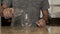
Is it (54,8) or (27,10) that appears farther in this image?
(54,8)

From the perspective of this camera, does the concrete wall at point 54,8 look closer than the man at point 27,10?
No

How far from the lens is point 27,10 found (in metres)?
1.24

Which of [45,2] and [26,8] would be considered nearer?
[26,8]

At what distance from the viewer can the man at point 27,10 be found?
1145 mm

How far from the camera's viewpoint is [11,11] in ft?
3.68

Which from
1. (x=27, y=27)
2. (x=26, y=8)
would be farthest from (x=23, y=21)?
(x=26, y=8)

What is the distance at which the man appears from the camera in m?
1.14

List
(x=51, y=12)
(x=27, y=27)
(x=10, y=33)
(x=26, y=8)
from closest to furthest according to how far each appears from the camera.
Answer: (x=10, y=33) → (x=27, y=27) → (x=26, y=8) → (x=51, y=12)

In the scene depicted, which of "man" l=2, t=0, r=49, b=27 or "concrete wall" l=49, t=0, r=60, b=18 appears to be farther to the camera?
"concrete wall" l=49, t=0, r=60, b=18

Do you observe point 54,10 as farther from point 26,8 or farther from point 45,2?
point 26,8

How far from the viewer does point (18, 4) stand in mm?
1302

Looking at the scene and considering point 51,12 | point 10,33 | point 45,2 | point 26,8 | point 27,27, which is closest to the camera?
point 10,33

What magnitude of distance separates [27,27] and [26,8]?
223 mm

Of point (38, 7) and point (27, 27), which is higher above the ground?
point (38, 7)
